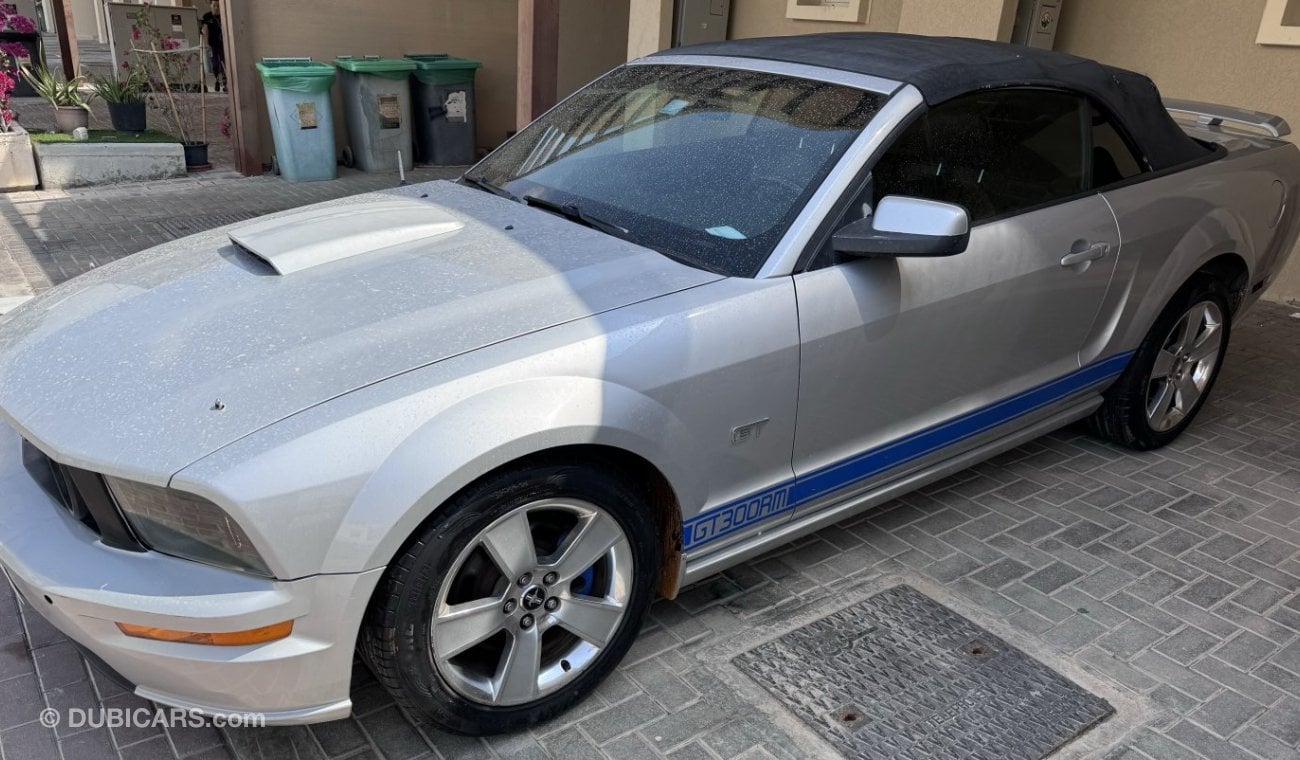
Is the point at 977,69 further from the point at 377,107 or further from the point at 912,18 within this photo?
the point at 377,107

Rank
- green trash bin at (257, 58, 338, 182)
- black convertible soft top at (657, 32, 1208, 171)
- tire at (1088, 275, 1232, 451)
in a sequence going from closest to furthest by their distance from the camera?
black convertible soft top at (657, 32, 1208, 171) < tire at (1088, 275, 1232, 451) < green trash bin at (257, 58, 338, 182)

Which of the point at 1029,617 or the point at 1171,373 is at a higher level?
the point at 1171,373

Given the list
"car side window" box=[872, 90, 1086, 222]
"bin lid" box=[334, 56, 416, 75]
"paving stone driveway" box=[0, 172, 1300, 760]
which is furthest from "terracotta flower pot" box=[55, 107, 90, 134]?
"car side window" box=[872, 90, 1086, 222]

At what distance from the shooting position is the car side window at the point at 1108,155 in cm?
355

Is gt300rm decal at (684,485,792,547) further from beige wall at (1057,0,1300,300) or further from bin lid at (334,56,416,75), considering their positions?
bin lid at (334,56,416,75)

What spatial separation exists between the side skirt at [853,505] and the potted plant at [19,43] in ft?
43.9

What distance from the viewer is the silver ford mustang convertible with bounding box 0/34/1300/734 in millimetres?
2029

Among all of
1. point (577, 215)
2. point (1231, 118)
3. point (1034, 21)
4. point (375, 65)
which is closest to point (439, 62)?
point (375, 65)

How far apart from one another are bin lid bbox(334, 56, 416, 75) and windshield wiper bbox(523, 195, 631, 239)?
7010 mm

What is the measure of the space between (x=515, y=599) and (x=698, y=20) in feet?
25.1

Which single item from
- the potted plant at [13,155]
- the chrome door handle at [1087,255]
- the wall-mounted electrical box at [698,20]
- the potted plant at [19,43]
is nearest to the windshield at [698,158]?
the chrome door handle at [1087,255]

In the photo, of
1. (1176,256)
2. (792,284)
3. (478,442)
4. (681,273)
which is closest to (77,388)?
(478,442)

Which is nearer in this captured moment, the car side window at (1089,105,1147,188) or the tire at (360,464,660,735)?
the tire at (360,464,660,735)

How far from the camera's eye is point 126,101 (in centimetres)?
918
